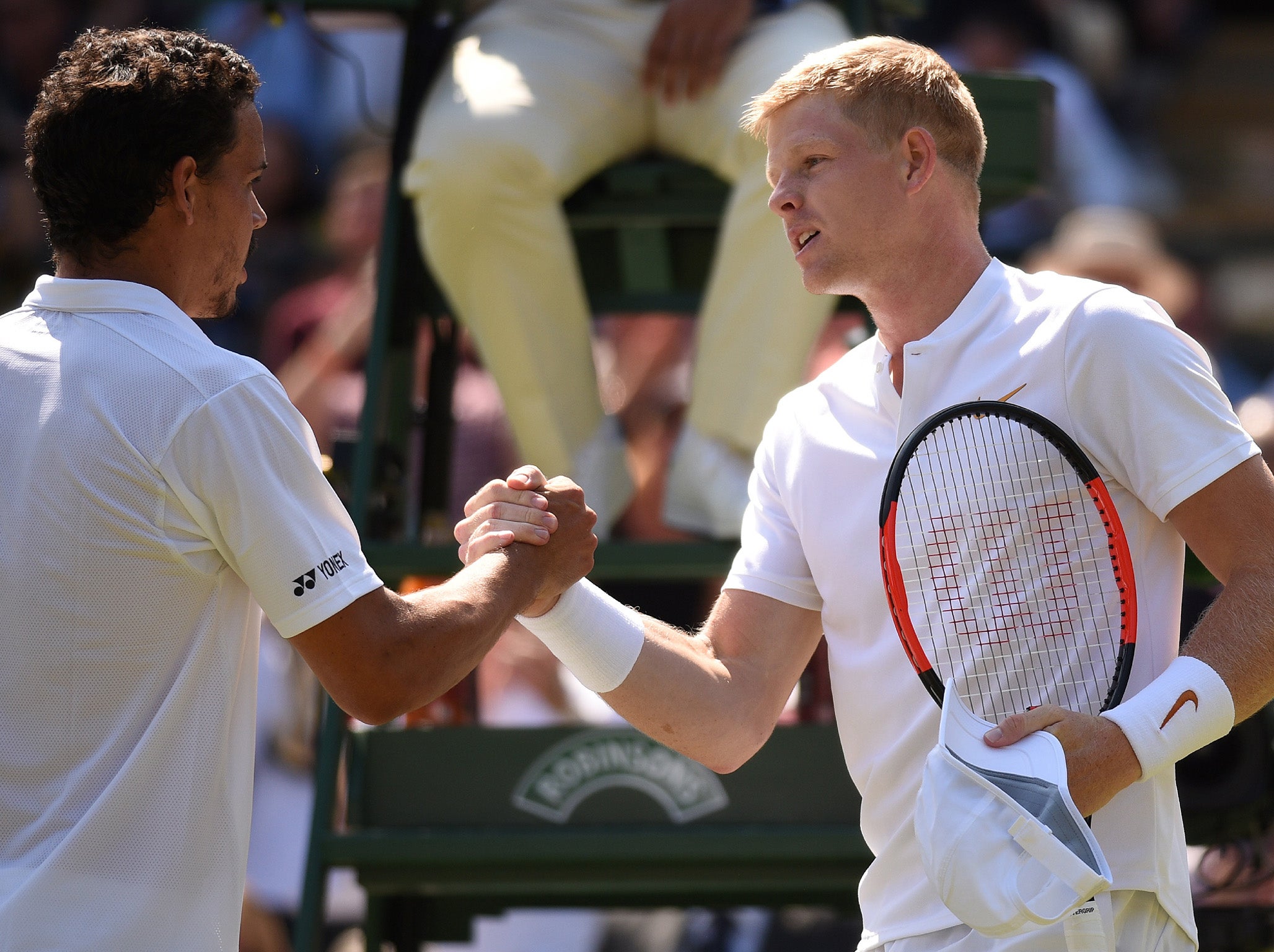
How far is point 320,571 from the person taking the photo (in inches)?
74.3

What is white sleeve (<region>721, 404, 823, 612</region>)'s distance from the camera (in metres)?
2.35

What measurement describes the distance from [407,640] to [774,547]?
0.62 m

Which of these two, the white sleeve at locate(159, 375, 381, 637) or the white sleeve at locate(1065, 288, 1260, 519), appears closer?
the white sleeve at locate(159, 375, 381, 637)

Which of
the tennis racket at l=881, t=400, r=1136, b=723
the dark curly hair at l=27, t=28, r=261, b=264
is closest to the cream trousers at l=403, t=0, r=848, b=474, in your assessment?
the tennis racket at l=881, t=400, r=1136, b=723

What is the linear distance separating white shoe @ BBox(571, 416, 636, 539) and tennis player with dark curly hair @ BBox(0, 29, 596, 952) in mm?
1491

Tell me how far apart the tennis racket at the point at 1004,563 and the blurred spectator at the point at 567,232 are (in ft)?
3.77

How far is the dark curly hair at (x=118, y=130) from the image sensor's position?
1927 millimetres

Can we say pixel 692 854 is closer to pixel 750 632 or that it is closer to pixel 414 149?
pixel 750 632

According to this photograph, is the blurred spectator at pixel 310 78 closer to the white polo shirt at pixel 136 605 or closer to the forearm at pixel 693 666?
the forearm at pixel 693 666

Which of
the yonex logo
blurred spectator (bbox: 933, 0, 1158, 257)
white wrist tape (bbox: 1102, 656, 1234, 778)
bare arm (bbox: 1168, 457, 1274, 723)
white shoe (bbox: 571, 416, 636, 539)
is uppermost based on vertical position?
the yonex logo

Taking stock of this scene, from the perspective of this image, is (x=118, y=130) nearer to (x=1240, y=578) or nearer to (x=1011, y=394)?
(x=1011, y=394)

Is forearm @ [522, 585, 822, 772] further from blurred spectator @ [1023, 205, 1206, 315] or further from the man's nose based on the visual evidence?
blurred spectator @ [1023, 205, 1206, 315]

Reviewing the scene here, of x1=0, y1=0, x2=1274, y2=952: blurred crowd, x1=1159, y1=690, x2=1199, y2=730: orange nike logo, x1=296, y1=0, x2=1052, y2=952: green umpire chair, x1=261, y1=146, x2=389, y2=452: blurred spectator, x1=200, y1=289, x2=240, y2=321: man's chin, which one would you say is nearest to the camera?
x1=1159, y1=690, x2=1199, y2=730: orange nike logo

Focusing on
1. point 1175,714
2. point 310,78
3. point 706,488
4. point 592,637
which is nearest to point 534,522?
point 592,637
